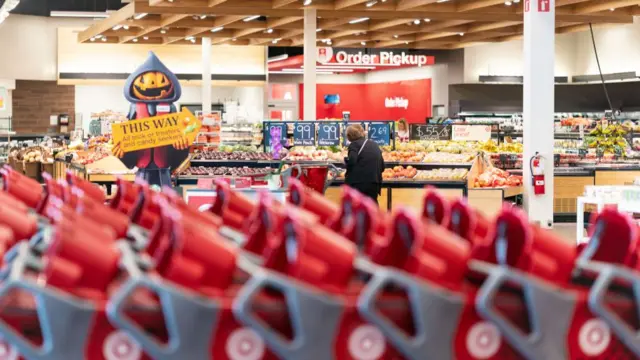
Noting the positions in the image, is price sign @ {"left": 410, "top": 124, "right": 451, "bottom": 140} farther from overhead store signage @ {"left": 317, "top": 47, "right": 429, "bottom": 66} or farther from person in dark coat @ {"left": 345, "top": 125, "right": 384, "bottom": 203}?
overhead store signage @ {"left": 317, "top": 47, "right": 429, "bottom": 66}

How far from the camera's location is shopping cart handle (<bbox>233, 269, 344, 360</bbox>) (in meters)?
2.08

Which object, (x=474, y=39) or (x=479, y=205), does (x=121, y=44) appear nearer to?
(x=474, y=39)

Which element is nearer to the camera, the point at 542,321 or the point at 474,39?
the point at 542,321

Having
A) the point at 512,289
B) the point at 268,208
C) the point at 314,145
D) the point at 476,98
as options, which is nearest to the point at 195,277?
the point at 268,208

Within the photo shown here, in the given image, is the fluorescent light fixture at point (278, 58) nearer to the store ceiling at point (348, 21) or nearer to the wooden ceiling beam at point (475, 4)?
the store ceiling at point (348, 21)

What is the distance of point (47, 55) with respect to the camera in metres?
27.8

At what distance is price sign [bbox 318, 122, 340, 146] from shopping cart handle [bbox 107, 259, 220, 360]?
11422mm

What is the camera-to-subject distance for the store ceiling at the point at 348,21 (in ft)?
58.6

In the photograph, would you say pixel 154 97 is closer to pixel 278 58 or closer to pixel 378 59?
pixel 378 59

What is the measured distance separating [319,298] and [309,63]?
1680 centimetres

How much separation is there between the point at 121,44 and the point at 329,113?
6751 mm

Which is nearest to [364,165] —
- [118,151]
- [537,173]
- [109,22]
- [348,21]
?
[537,173]

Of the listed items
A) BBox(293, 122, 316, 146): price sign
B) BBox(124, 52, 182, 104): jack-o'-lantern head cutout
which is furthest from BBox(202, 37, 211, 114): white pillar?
BBox(124, 52, 182, 104): jack-o'-lantern head cutout

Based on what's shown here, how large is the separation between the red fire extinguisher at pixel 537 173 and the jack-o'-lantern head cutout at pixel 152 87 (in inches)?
178
